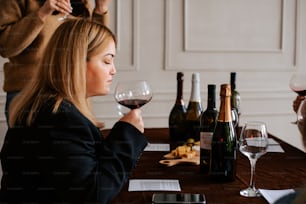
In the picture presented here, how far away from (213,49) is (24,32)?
0.98m

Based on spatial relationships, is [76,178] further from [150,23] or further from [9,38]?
[150,23]

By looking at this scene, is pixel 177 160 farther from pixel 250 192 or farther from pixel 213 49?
pixel 213 49

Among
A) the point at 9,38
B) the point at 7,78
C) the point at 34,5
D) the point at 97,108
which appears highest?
the point at 34,5

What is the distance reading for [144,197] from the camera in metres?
0.84

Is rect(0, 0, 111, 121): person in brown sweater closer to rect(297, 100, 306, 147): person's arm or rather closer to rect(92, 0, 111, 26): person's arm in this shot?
rect(92, 0, 111, 26): person's arm

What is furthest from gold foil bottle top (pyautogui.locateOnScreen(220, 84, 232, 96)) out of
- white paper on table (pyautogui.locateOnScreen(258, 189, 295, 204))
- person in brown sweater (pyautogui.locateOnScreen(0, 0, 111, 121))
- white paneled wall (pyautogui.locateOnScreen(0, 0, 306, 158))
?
white paneled wall (pyautogui.locateOnScreen(0, 0, 306, 158))

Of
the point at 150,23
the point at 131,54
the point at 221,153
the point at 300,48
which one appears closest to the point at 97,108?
the point at 131,54

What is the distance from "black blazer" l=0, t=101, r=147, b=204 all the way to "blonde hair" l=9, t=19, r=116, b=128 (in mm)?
29

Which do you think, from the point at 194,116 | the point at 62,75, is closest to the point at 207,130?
the point at 194,116

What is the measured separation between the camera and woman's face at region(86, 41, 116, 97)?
921 mm

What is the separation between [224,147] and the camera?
97 centimetres

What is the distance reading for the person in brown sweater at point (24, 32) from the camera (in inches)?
65.0

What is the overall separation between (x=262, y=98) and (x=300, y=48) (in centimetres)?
32

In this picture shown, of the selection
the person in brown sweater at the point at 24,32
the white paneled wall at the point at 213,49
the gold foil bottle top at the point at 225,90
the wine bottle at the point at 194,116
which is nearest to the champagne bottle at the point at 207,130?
the gold foil bottle top at the point at 225,90
